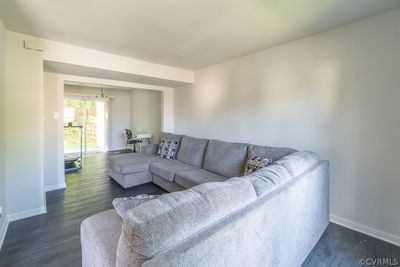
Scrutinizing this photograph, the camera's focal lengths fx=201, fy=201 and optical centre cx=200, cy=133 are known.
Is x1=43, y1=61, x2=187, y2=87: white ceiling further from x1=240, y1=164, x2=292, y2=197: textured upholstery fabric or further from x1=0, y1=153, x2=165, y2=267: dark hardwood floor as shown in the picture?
x1=240, y1=164, x2=292, y2=197: textured upholstery fabric

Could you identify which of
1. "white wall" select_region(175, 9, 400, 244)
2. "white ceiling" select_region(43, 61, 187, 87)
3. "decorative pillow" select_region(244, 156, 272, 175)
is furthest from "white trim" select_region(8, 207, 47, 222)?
"white wall" select_region(175, 9, 400, 244)

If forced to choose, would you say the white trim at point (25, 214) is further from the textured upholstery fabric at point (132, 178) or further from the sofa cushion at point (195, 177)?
the sofa cushion at point (195, 177)

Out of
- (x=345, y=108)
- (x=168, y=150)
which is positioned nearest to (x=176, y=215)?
(x=345, y=108)

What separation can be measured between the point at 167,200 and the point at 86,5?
2.11 m

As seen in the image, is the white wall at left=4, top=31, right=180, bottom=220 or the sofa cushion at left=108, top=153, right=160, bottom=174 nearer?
the white wall at left=4, top=31, right=180, bottom=220

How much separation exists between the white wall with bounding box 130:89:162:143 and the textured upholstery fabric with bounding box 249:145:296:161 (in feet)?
13.7

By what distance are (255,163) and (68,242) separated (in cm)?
233

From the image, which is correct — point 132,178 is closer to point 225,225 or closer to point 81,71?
point 81,71

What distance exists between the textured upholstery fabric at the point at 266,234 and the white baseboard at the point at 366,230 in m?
0.59

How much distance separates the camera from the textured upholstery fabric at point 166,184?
10.8 feet

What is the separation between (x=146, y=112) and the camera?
714 cm

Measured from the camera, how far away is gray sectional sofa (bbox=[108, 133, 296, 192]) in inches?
117

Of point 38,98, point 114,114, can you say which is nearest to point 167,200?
point 38,98

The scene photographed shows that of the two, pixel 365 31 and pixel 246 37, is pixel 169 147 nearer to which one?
pixel 246 37
